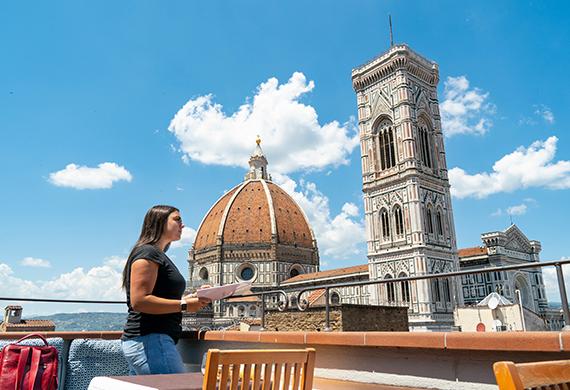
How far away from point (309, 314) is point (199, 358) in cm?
901

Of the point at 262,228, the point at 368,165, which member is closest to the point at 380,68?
the point at 368,165

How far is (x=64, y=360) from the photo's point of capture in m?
4.17

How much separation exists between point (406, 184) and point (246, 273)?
32.5m

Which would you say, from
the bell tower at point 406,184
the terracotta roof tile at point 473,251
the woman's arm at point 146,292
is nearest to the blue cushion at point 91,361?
the woman's arm at point 146,292

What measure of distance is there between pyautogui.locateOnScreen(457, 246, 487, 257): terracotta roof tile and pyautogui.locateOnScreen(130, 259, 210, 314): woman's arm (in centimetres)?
4951

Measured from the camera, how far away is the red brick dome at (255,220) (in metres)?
69.0

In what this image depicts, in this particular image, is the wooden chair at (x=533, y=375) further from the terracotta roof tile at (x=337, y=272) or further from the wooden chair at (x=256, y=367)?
the terracotta roof tile at (x=337, y=272)

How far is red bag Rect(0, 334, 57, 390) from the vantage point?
3.06 m

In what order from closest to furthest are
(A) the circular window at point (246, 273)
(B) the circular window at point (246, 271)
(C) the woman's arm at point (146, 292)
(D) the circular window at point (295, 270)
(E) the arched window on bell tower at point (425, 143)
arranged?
(C) the woman's arm at point (146, 292), (E) the arched window on bell tower at point (425, 143), (B) the circular window at point (246, 271), (A) the circular window at point (246, 273), (D) the circular window at point (295, 270)

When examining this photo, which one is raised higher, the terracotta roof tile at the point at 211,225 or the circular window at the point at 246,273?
the terracotta roof tile at the point at 211,225

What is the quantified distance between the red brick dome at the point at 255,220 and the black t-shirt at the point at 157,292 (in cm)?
6494

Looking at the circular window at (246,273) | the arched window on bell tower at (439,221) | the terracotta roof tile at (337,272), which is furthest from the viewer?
the circular window at (246,273)

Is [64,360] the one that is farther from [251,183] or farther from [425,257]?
[251,183]

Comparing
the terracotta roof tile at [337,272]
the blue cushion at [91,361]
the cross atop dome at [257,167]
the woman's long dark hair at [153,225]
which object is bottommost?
the blue cushion at [91,361]
